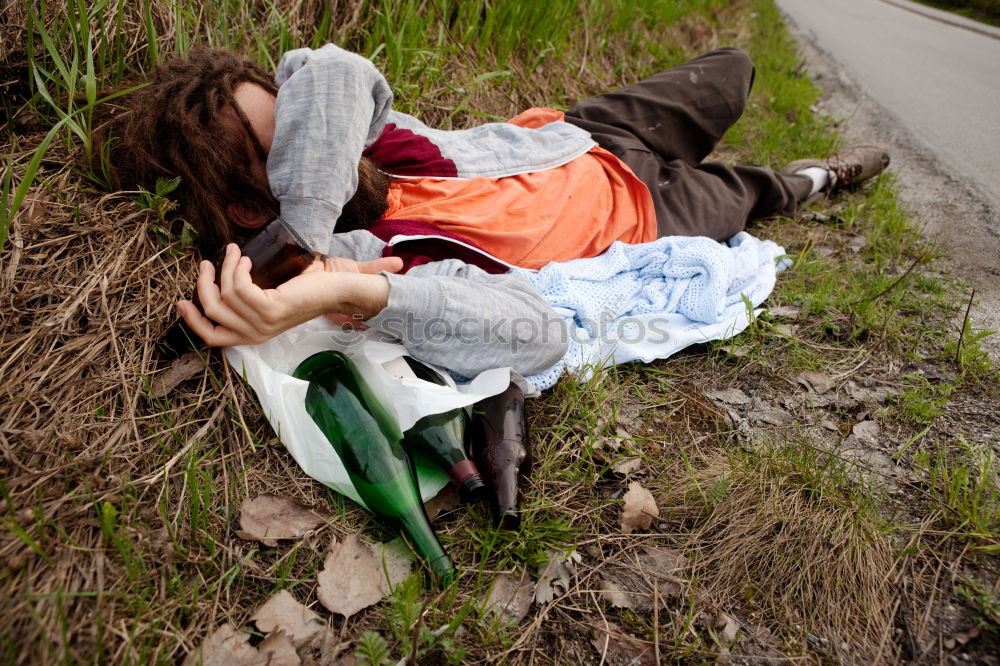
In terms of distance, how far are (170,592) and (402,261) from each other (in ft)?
3.31

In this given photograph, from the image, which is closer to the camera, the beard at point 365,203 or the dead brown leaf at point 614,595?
the dead brown leaf at point 614,595

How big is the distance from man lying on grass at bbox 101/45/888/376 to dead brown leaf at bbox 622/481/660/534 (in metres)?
0.44

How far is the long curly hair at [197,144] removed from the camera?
5.02 ft

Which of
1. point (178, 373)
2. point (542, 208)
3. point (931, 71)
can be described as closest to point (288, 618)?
point (178, 373)

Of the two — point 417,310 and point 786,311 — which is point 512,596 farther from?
point 786,311

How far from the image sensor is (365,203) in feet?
5.87

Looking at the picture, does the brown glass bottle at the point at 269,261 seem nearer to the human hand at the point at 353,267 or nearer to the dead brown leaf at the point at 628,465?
the human hand at the point at 353,267

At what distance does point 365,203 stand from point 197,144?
476 millimetres

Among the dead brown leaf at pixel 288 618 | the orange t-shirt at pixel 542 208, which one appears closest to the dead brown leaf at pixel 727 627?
the dead brown leaf at pixel 288 618

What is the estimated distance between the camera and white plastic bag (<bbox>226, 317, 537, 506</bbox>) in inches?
57.0

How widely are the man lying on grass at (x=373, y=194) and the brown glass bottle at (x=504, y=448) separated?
129 millimetres

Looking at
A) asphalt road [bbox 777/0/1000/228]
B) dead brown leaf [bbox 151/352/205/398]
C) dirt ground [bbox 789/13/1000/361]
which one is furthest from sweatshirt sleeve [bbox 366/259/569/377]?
asphalt road [bbox 777/0/1000/228]

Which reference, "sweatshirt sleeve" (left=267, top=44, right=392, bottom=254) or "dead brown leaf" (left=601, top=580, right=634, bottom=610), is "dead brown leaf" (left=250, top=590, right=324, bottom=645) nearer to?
"dead brown leaf" (left=601, top=580, right=634, bottom=610)

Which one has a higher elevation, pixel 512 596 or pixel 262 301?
pixel 262 301
